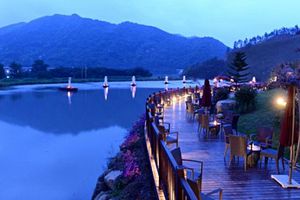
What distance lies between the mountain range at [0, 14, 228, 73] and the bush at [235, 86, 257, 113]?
108966 mm

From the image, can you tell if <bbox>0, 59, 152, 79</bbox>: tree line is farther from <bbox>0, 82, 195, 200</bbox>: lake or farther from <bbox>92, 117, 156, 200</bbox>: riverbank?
<bbox>92, 117, 156, 200</bbox>: riverbank

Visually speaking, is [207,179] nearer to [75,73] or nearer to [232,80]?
[232,80]

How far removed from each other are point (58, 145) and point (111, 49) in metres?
133

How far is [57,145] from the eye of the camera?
20.9m

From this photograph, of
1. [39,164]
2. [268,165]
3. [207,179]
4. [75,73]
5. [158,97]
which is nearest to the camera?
[207,179]

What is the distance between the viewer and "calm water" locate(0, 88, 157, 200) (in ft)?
46.6

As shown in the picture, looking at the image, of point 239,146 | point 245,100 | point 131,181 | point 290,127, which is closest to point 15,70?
point 245,100

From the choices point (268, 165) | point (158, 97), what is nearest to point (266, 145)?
point (268, 165)

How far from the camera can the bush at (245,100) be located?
15602 millimetres

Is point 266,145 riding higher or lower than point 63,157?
higher

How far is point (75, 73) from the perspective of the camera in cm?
9112

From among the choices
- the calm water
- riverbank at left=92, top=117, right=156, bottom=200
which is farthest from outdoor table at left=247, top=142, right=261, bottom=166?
the calm water

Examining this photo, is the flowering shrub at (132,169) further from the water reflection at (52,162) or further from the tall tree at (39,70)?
the tall tree at (39,70)

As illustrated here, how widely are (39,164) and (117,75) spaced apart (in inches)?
3137
